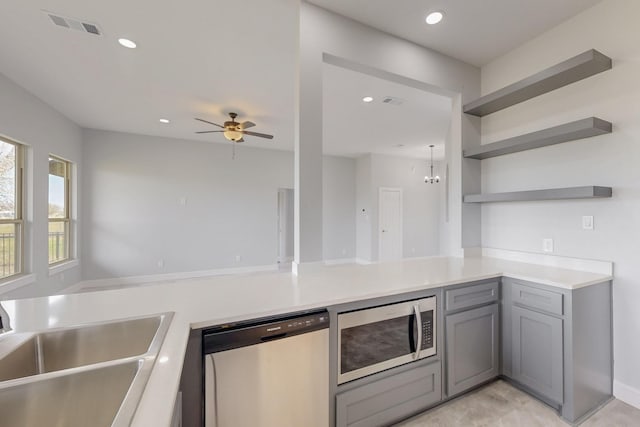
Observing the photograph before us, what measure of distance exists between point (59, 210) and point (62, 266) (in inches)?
36.7

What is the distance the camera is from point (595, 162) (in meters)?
2.07

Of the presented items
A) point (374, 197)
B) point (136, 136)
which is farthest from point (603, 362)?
point (136, 136)

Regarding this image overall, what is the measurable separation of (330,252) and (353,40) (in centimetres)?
553

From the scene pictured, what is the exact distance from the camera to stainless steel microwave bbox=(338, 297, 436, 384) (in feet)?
4.97

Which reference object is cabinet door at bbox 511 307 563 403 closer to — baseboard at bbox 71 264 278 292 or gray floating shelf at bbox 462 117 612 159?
gray floating shelf at bbox 462 117 612 159

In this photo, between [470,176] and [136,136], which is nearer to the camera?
[470,176]

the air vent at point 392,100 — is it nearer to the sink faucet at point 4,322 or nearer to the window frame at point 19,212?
the sink faucet at point 4,322

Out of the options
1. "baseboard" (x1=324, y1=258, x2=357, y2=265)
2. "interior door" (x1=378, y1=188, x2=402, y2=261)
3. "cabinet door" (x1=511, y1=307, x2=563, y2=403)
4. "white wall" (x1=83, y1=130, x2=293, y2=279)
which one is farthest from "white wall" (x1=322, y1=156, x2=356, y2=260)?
"cabinet door" (x1=511, y1=307, x2=563, y2=403)

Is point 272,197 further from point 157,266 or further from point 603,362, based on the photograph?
point 603,362

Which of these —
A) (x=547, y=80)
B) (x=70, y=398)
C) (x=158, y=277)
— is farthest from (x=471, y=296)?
(x=158, y=277)

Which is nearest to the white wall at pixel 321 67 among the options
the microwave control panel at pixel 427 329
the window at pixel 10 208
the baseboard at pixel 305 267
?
the baseboard at pixel 305 267

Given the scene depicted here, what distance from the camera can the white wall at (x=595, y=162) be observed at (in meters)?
1.90

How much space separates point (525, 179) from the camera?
2.49 metres

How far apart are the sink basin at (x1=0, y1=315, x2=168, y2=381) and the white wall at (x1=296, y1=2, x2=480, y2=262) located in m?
1.08
